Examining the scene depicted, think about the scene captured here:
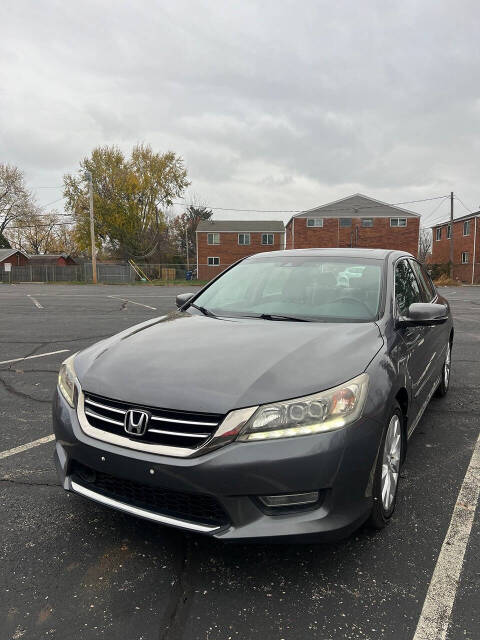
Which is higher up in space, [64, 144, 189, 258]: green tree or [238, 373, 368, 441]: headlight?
[64, 144, 189, 258]: green tree

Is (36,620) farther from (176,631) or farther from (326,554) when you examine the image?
(326,554)

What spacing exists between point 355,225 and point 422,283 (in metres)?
43.7

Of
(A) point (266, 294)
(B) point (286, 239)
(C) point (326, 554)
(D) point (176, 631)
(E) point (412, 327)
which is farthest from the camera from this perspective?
(B) point (286, 239)

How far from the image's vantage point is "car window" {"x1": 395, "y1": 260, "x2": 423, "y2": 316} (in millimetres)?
3371

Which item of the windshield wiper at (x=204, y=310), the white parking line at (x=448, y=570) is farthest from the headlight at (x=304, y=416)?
the windshield wiper at (x=204, y=310)

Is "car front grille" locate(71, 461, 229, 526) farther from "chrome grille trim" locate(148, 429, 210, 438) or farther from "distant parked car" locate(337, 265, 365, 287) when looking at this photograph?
"distant parked car" locate(337, 265, 365, 287)

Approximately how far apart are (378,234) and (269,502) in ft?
154

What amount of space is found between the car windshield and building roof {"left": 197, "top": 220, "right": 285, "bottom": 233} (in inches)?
1814

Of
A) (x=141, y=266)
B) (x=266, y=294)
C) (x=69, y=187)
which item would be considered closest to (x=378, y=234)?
(x=141, y=266)

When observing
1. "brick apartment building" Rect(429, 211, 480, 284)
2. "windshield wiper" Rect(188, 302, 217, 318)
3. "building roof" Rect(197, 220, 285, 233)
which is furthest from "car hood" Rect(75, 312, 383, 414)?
"building roof" Rect(197, 220, 285, 233)

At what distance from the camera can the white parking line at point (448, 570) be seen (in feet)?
6.21

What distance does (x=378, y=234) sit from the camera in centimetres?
4591

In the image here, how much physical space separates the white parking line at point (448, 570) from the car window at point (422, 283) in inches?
68.4

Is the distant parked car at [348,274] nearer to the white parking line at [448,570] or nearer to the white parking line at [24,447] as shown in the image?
the white parking line at [448,570]
